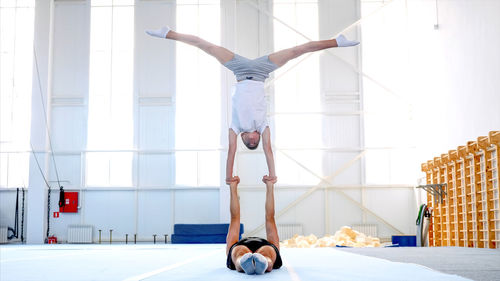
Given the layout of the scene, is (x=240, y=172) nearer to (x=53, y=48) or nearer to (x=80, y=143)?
(x=80, y=143)

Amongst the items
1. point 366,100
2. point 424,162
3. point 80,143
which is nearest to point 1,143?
point 80,143

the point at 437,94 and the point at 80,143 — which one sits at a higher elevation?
the point at 437,94

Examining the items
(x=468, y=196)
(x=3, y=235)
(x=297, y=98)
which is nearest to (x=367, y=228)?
(x=297, y=98)

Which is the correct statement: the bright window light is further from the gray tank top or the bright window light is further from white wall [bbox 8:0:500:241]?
the gray tank top

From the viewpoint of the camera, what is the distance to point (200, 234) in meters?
15.4

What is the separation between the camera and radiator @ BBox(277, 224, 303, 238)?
696 inches

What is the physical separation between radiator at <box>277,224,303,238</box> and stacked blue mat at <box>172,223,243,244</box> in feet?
9.57

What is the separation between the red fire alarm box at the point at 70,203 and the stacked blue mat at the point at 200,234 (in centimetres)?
456

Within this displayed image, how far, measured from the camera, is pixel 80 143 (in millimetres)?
18406

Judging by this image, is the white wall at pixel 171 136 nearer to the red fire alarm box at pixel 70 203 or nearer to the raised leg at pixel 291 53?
the red fire alarm box at pixel 70 203

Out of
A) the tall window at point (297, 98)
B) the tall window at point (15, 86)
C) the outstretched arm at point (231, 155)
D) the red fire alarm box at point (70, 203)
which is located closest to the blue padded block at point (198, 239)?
the tall window at point (297, 98)

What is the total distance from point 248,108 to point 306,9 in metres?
13.6

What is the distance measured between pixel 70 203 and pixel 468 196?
1243 cm

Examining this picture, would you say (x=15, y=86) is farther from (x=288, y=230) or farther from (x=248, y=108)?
(x=248, y=108)
